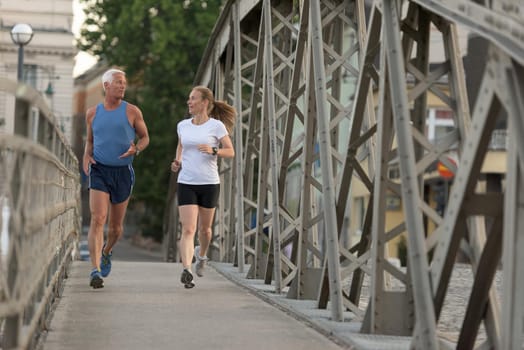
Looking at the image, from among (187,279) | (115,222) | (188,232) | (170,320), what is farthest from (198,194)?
(170,320)

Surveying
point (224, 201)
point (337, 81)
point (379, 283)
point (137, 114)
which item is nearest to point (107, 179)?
point (137, 114)

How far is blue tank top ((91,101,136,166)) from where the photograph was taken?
12438 millimetres

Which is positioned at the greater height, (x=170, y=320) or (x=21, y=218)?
(x=21, y=218)

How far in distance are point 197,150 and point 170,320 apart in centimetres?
364

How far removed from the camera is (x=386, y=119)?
8.09m

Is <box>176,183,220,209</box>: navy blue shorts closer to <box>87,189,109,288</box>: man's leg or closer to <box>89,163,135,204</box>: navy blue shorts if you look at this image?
<box>89,163,135,204</box>: navy blue shorts

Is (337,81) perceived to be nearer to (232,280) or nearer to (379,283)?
(232,280)

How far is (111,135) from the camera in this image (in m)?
12.4

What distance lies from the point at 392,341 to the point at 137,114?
5.03 m

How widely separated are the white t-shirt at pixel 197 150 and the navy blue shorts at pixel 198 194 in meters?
0.05

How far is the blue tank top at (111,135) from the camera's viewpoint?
12.4 metres

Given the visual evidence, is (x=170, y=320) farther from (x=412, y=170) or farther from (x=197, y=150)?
(x=197, y=150)

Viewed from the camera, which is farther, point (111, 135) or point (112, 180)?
point (112, 180)

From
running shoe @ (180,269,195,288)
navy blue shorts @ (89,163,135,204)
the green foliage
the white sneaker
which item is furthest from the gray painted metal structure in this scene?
the green foliage
